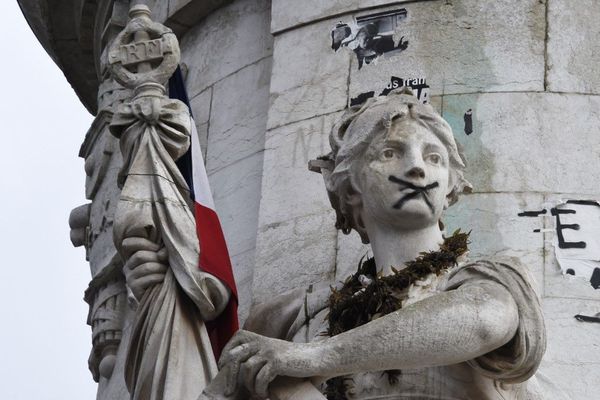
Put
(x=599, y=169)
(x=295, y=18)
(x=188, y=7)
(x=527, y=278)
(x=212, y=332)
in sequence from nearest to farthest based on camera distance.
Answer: (x=527, y=278) < (x=212, y=332) < (x=599, y=169) < (x=295, y=18) < (x=188, y=7)

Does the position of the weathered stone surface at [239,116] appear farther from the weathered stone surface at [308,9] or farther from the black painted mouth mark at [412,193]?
the black painted mouth mark at [412,193]

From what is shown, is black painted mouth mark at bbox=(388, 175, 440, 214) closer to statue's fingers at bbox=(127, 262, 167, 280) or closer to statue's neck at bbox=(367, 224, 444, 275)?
statue's neck at bbox=(367, 224, 444, 275)

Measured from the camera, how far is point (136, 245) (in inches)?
452

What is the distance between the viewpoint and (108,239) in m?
15.0

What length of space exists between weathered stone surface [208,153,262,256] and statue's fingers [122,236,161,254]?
74.7 inches

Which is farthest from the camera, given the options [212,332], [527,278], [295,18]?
[295,18]

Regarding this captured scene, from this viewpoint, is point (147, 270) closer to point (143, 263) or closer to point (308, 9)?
point (143, 263)

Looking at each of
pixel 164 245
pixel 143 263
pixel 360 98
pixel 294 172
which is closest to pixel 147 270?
pixel 143 263

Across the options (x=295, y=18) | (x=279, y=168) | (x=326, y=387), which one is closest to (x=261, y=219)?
(x=279, y=168)

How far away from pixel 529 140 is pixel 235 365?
3121 mm

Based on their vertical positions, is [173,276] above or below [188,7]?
below

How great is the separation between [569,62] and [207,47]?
253 centimetres

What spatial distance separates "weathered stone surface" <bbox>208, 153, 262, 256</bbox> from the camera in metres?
13.5

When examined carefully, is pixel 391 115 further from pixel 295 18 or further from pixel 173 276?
pixel 295 18
